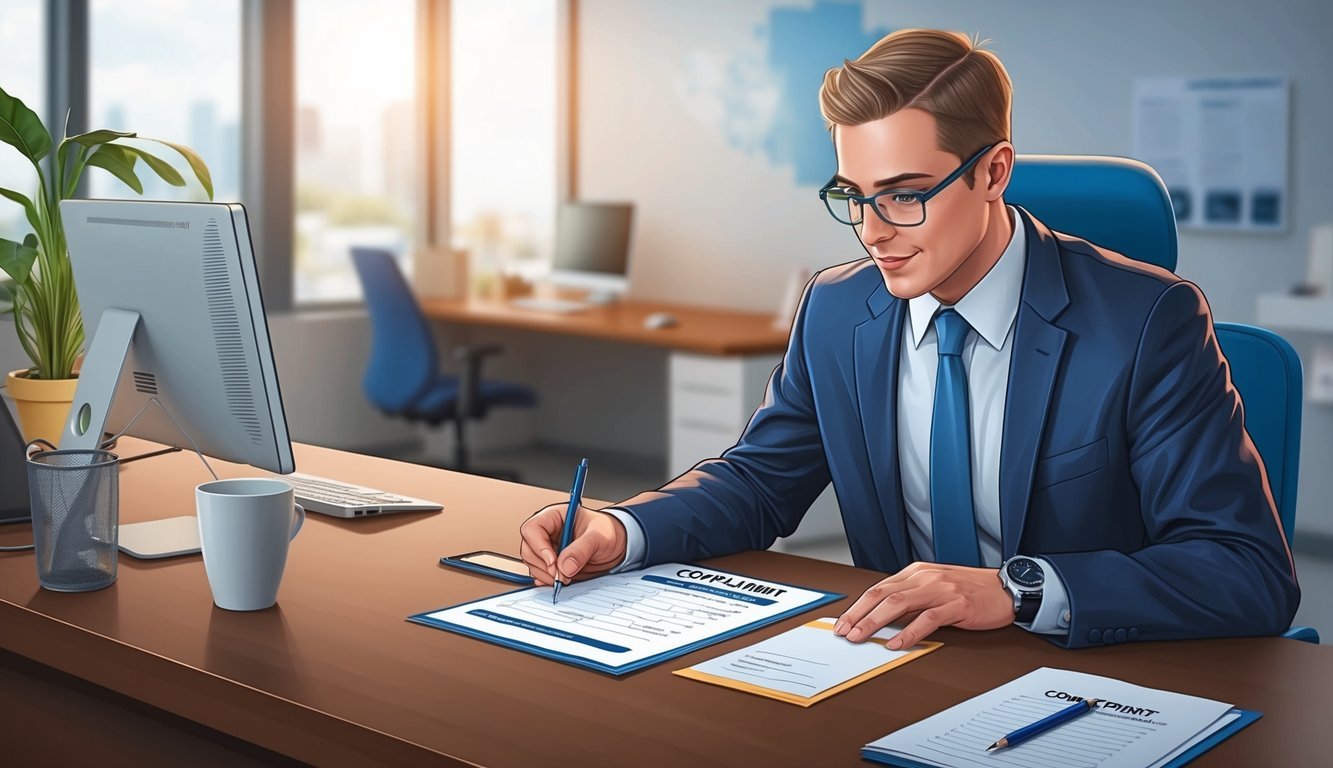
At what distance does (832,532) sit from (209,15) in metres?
3.13

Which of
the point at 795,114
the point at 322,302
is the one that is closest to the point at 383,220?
the point at 322,302

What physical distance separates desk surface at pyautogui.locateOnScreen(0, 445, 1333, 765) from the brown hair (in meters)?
0.52

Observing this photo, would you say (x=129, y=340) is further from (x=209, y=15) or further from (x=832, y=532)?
(x=209, y=15)

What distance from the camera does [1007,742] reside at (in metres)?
1.06

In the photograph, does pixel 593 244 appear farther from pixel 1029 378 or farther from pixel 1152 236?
pixel 1029 378

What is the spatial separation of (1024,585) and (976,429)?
374 mm

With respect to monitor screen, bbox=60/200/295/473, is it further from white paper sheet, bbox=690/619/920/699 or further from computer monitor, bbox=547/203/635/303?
computer monitor, bbox=547/203/635/303

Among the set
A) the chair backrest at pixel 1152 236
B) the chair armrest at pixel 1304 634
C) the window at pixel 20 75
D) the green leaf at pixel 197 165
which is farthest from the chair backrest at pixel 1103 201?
the window at pixel 20 75

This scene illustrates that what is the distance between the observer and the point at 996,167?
157 centimetres

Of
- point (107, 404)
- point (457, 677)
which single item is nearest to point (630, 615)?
point (457, 677)

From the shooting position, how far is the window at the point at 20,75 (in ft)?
15.8

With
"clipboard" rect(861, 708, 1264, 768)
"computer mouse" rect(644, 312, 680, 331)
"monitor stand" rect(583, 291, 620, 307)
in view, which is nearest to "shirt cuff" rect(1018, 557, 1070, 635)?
"clipboard" rect(861, 708, 1264, 768)

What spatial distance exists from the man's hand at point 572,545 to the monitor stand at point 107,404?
0.45 metres

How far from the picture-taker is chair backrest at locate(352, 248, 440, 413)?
4.99 m
